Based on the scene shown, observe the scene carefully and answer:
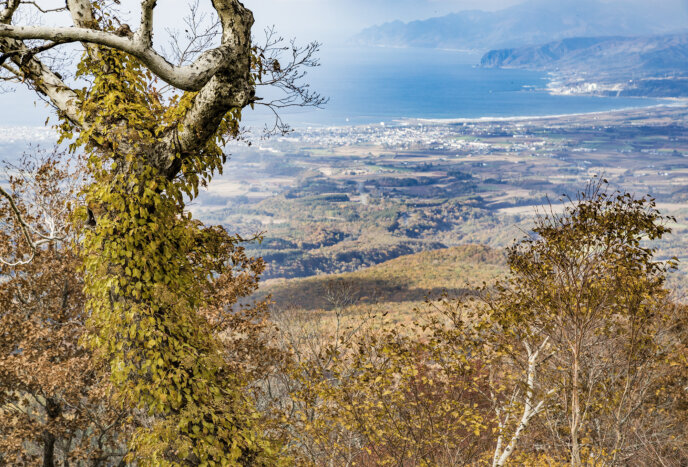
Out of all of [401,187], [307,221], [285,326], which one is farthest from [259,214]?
[285,326]

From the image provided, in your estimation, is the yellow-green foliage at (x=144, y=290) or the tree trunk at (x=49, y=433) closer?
the yellow-green foliage at (x=144, y=290)

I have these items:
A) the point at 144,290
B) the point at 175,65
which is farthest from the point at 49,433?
the point at 175,65

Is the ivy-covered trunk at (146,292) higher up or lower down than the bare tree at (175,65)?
lower down

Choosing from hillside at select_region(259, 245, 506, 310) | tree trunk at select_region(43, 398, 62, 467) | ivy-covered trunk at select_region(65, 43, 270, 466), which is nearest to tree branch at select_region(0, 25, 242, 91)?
ivy-covered trunk at select_region(65, 43, 270, 466)

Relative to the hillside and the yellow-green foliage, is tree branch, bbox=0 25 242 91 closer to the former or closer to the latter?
the yellow-green foliage

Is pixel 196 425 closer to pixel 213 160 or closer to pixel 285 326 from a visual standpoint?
pixel 213 160

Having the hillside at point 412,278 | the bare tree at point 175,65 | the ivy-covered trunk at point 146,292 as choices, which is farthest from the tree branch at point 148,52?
the hillside at point 412,278

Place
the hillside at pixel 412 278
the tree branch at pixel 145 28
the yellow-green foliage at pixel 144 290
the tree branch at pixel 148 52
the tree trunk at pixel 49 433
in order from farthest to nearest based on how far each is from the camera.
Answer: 1. the hillside at pixel 412 278
2. the tree trunk at pixel 49 433
3. the yellow-green foliage at pixel 144 290
4. the tree branch at pixel 145 28
5. the tree branch at pixel 148 52

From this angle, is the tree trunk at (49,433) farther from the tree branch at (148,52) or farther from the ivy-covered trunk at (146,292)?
the tree branch at (148,52)

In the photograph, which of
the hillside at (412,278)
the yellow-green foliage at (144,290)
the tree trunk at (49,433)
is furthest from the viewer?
the hillside at (412,278)

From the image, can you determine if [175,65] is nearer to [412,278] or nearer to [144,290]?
[144,290]
